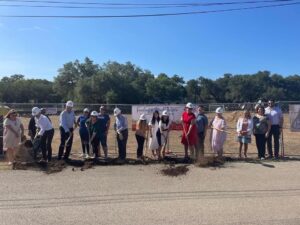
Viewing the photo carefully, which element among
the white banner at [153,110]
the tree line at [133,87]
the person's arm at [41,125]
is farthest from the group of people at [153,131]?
the tree line at [133,87]

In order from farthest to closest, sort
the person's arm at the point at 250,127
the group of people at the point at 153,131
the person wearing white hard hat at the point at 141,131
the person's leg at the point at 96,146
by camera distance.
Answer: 1. the person's arm at the point at 250,127
2. the person wearing white hard hat at the point at 141,131
3. the person's leg at the point at 96,146
4. the group of people at the point at 153,131

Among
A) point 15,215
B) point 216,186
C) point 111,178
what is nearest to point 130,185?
point 111,178

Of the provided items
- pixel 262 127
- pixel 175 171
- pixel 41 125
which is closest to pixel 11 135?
pixel 41 125

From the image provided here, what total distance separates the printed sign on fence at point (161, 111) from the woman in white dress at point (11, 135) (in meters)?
4.25

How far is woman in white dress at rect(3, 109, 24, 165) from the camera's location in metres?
12.4

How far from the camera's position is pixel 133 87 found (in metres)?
118

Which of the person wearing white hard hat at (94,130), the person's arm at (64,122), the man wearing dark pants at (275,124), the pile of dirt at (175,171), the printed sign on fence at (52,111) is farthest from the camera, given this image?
the printed sign on fence at (52,111)

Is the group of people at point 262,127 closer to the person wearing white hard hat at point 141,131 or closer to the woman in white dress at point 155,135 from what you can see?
the woman in white dress at point 155,135

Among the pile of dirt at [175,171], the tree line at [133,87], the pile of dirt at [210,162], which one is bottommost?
the pile of dirt at [175,171]

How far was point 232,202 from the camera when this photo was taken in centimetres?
820

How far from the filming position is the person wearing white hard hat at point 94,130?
13.4 m

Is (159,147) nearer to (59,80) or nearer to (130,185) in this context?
(130,185)

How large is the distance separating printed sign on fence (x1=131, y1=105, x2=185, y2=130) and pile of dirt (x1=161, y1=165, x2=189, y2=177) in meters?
3.40

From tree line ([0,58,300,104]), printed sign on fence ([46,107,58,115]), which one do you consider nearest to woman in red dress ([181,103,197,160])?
printed sign on fence ([46,107,58,115])
